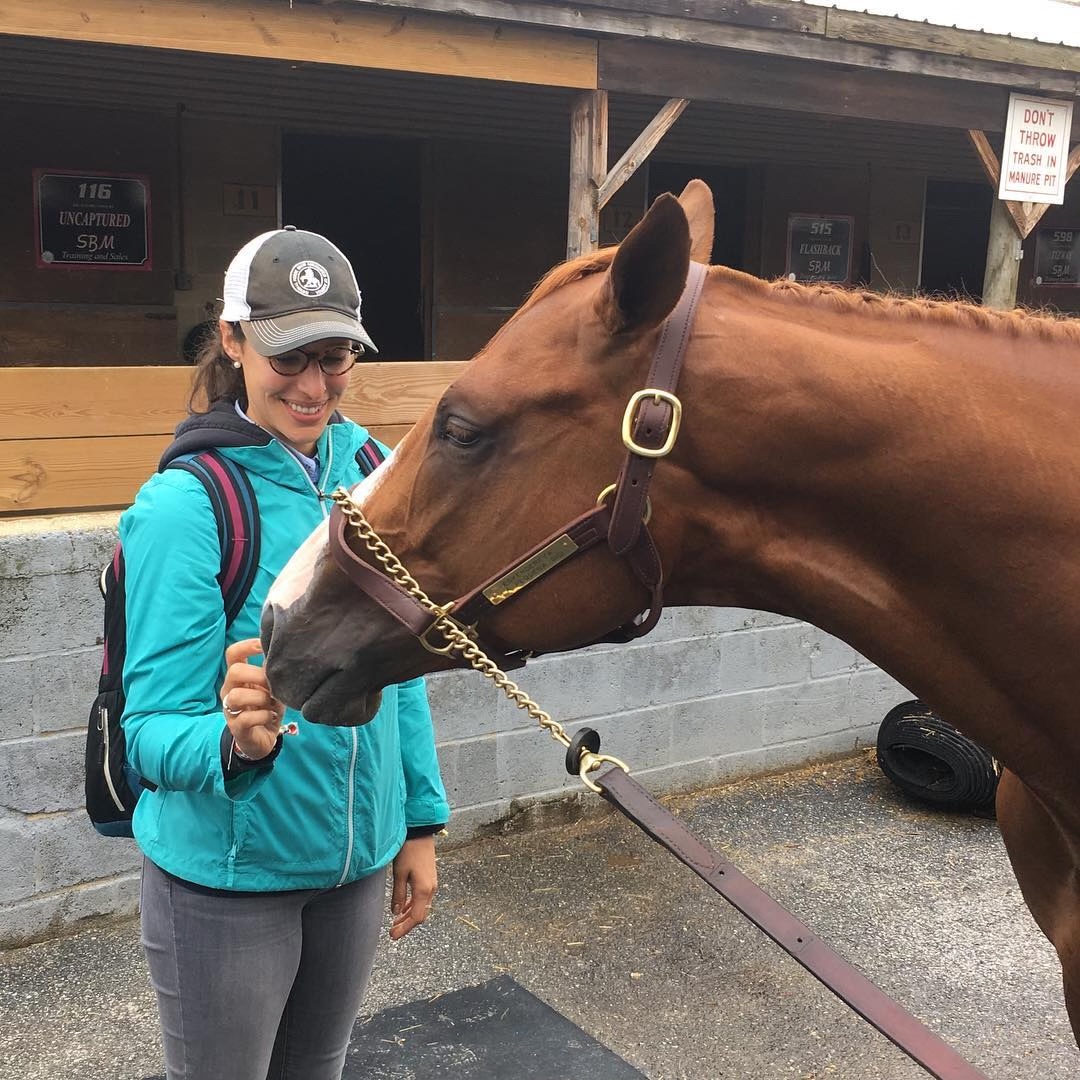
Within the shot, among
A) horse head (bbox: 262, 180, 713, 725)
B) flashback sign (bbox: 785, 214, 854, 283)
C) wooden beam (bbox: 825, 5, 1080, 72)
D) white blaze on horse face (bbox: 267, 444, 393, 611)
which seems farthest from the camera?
flashback sign (bbox: 785, 214, 854, 283)

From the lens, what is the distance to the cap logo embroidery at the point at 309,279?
1798mm

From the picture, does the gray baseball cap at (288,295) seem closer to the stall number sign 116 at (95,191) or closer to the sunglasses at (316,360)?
the sunglasses at (316,360)

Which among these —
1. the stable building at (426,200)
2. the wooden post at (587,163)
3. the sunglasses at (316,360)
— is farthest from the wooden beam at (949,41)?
the sunglasses at (316,360)

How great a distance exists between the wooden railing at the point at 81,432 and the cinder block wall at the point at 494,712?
102mm

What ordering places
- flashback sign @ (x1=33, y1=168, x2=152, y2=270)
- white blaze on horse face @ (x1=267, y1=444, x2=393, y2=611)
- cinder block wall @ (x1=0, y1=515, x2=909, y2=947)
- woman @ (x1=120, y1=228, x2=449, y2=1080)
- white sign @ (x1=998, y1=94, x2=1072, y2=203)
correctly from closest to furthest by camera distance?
white blaze on horse face @ (x1=267, y1=444, x2=393, y2=611) < woman @ (x1=120, y1=228, x2=449, y2=1080) < cinder block wall @ (x1=0, y1=515, x2=909, y2=947) < white sign @ (x1=998, y1=94, x2=1072, y2=203) < flashback sign @ (x1=33, y1=168, x2=152, y2=270)

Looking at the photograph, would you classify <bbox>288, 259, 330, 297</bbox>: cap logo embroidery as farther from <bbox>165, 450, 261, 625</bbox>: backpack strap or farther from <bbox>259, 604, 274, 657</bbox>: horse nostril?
<bbox>259, 604, 274, 657</bbox>: horse nostril

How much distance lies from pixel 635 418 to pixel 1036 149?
5.99m

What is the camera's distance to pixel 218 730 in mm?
1606

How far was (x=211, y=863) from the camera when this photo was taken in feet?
5.67

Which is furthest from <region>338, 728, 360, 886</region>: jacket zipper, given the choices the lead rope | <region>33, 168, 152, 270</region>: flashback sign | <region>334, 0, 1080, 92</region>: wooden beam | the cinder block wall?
<region>33, 168, 152, 270</region>: flashback sign

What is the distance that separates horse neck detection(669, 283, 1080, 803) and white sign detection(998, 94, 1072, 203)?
5322mm

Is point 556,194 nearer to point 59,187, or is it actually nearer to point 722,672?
point 59,187

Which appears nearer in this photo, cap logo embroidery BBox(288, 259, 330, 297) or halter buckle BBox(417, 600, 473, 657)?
halter buckle BBox(417, 600, 473, 657)

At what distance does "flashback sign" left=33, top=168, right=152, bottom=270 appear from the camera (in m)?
6.64
